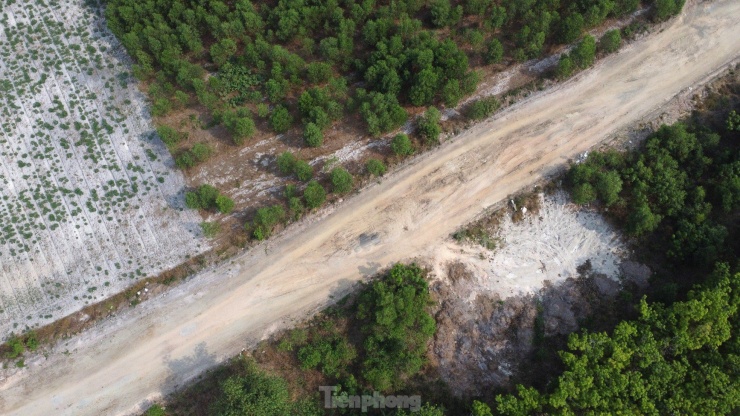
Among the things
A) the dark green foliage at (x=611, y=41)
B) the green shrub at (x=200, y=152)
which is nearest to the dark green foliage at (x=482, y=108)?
the dark green foliage at (x=611, y=41)

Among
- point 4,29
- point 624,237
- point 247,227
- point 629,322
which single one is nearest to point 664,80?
point 624,237

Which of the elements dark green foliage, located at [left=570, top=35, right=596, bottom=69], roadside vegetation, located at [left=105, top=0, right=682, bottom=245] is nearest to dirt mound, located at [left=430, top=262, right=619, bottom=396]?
roadside vegetation, located at [left=105, top=0, right=682, bottom=245]

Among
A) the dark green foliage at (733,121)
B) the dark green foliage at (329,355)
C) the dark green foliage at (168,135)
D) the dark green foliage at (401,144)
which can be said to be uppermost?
the dark green foliage at (168,135)

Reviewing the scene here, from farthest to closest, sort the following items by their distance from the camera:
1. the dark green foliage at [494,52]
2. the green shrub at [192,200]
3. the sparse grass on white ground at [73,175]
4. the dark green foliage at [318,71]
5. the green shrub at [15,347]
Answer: the dark green foliage at [318,71], the dark green foliage at [494,52], the sparse grass on white ground at [73,175], the green shrub at [192,200], the green shrub at [15,347]

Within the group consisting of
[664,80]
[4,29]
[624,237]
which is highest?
[4,29]

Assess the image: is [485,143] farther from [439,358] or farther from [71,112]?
[71,112]

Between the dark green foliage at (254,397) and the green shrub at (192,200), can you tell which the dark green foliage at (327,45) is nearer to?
the green shrub at (192,200)

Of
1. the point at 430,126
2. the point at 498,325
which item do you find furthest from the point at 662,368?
the point at 430,126
